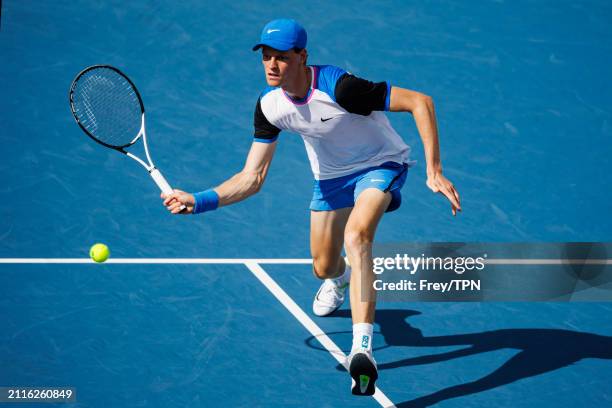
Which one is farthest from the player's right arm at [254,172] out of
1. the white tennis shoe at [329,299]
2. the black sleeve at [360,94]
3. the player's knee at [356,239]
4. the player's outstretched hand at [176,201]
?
the white tennis shoe at [329,299]

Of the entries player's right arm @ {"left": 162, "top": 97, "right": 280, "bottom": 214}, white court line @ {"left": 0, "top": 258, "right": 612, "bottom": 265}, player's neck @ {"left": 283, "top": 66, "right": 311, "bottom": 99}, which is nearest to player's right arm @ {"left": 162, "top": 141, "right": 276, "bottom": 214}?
player's right arm @ {"left": 162, "top": 97, "right": 280, "bottom": 214}

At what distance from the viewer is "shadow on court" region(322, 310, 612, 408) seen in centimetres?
741

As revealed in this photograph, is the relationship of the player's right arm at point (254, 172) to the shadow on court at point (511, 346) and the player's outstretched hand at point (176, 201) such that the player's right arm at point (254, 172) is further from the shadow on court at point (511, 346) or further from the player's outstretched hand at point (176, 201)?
the shadow on court at point (511, 346)

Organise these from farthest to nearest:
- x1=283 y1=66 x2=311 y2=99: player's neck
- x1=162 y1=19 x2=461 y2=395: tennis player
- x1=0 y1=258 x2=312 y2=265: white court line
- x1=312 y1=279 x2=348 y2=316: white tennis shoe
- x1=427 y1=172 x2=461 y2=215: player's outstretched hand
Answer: x1=0 y1=258 x2=312 y2=265: white court line → x1=312 y1=279 x2=348 y2=316: white tennis shoe → x1=283 y1=66 x2=311 y2=99: player's neck → x1=162 y1=19 x2=461 y2=395: tennis player → x1=427 y1=172 x2=461 y2=215: player's outstretched hand

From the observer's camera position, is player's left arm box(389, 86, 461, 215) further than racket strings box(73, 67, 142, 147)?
No

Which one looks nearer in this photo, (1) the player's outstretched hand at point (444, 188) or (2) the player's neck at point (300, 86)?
(1) the player's outstretched hand at point (444, 188)

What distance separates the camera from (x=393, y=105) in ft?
22.9

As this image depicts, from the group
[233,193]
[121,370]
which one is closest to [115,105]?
[233,193]

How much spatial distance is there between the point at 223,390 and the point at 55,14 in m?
6.36

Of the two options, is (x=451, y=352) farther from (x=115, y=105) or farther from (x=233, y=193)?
(x=115, y=105)

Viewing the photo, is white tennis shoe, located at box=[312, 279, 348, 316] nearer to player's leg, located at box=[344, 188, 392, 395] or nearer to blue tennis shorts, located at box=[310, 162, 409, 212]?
blue tennis shorts, located at box=[310, 162, 409, 212]

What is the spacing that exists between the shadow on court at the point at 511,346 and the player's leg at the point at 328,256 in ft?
0.56

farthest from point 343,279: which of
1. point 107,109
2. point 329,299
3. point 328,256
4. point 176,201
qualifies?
point 107,109

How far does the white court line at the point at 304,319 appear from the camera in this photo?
706cm
